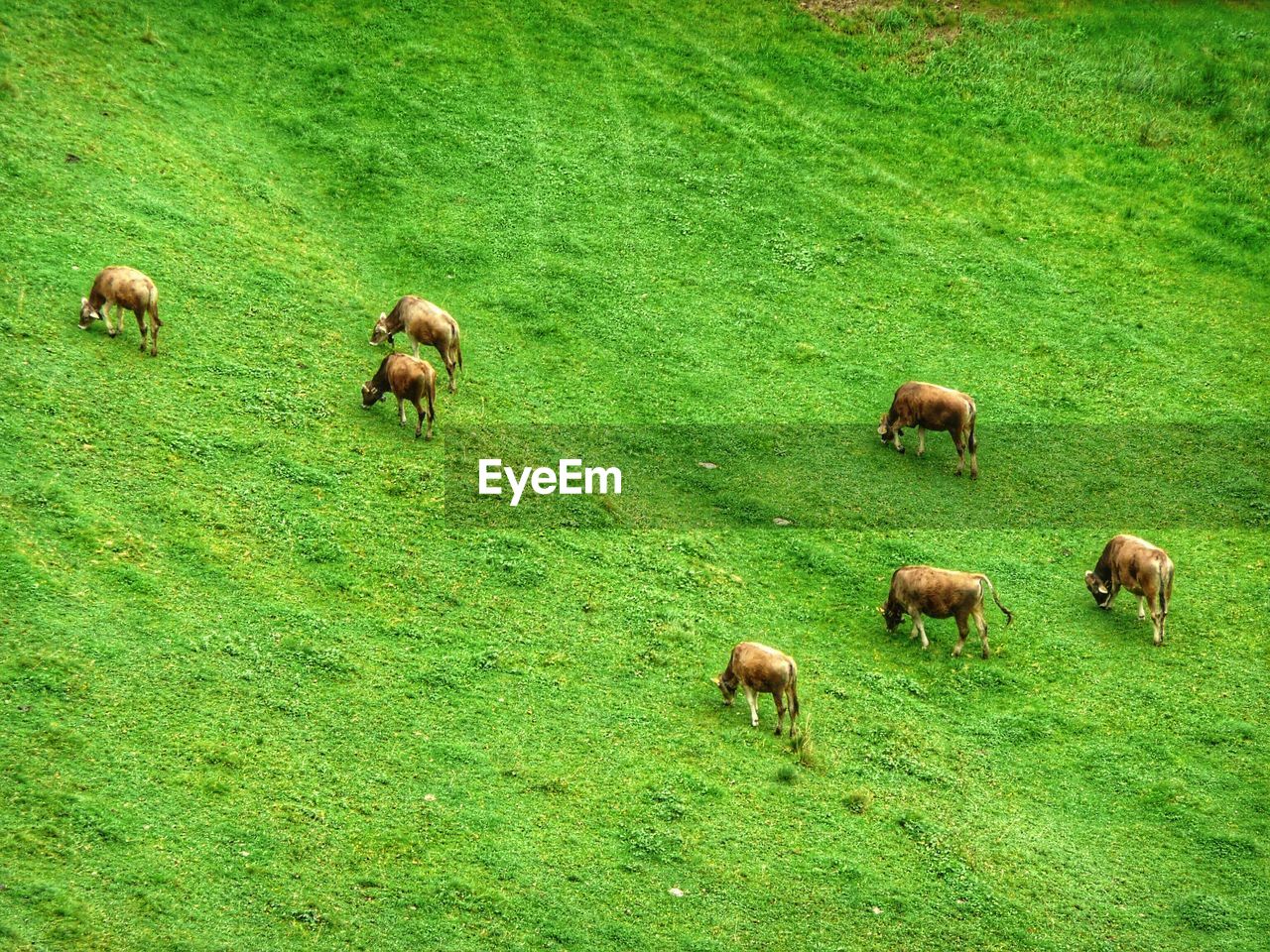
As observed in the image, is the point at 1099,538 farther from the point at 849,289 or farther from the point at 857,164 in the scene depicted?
the point at 857,164

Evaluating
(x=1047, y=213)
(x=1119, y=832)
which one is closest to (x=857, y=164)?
(x=1047, y=213)

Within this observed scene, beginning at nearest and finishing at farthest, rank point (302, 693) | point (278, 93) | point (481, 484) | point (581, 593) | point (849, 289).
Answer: point (302, 693), point (581, 593), point (481, 484), point (849, 289), point (278, 93)

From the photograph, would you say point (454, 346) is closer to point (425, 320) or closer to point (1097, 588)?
point (425, 320)

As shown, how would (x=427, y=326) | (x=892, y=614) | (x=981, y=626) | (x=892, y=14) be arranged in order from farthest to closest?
(x=892, y=14) < (x=427, y=326) < (x=892, y=614) < (x=981, y=626)

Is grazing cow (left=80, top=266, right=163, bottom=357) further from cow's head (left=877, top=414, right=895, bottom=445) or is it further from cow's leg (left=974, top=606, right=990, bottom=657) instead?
cow's leg (left=974, top=606, right=990, bottom=657)

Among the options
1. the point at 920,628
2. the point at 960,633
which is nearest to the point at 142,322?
the point at 920,628

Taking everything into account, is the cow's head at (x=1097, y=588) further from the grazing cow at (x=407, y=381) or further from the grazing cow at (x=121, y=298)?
the grazing cow at (x=121, y=298)
